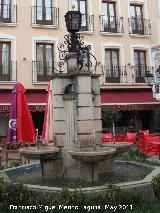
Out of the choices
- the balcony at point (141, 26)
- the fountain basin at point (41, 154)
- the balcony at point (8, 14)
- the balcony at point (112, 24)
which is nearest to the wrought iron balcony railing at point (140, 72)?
the balcony at point (141, 26)

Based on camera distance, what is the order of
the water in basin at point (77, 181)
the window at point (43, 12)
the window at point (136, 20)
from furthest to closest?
the window at point (136, 20) → the window at point (43, 12) → the water in basin at point (77, 181)

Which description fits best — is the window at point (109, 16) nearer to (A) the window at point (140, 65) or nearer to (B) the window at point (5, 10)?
(A) the window at point (140, 65)

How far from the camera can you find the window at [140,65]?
2334 cm

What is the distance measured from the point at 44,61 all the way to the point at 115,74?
4960mm

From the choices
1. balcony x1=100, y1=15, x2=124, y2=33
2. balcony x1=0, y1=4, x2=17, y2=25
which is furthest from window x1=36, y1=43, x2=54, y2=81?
balcony x1=100, y1=15, x2=124, y2=33

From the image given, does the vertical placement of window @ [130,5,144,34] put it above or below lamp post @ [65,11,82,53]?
above

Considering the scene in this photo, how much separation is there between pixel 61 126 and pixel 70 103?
0.63m

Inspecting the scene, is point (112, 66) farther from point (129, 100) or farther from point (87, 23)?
point (87, 23)

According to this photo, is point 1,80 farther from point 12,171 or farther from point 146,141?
point 12,171

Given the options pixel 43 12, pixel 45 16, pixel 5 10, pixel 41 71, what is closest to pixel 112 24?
pixel 45 16

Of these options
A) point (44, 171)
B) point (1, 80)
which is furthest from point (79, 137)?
point (1, 80)

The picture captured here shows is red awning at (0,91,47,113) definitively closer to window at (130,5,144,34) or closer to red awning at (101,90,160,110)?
red awning at (101,90,160,110)

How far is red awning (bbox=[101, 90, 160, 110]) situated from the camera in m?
21.1

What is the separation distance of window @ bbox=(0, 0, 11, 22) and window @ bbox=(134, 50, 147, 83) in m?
9.14
